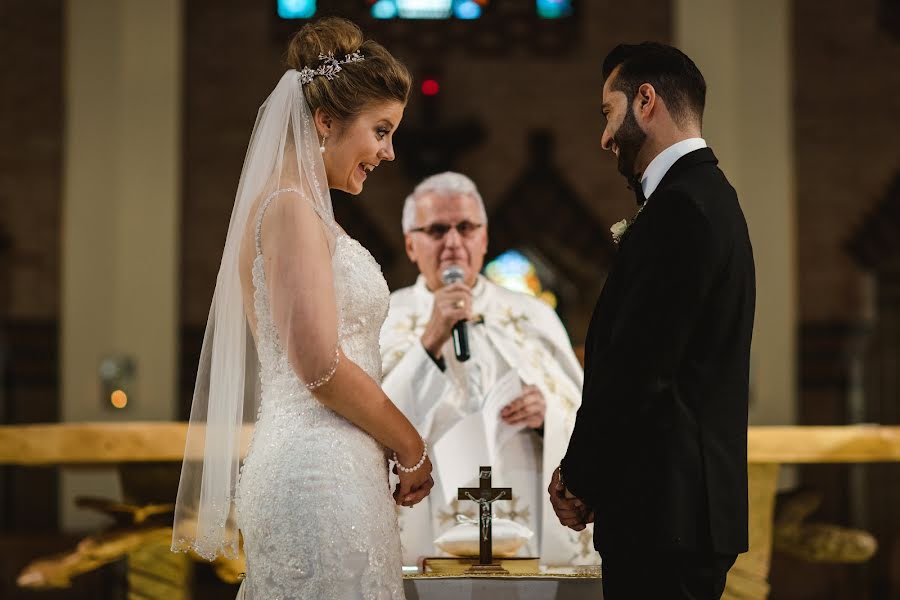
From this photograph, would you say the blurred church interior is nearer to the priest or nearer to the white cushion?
the priest

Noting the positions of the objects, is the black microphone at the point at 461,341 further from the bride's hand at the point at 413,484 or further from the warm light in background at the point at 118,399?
the warm light in background at the point at 118,399

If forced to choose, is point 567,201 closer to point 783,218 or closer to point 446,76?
point 446,76

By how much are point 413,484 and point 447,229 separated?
60.5 inches

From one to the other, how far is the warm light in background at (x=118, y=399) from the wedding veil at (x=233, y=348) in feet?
16.7

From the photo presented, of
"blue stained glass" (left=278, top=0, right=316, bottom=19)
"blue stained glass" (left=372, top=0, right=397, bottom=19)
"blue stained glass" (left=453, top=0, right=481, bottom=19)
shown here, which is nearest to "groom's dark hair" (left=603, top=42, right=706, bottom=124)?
"blue stained glass" (left=372, top=0, right=397, bottom=19)

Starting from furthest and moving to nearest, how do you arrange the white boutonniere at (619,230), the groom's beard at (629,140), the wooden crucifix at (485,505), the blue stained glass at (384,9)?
the blue stained glass at (384,9), the wooden crucifix at (485,505), the white boutonniere at (619,230), the groom's beard at (629,140)

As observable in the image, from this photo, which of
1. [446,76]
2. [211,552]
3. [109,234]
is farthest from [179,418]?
[211,552]

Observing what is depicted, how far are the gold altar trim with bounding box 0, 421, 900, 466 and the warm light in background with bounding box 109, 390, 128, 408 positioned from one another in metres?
3.26

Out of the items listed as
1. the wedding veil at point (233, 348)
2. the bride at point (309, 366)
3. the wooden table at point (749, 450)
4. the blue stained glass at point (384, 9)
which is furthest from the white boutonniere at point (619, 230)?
the blue stained glass at point (384, 9)

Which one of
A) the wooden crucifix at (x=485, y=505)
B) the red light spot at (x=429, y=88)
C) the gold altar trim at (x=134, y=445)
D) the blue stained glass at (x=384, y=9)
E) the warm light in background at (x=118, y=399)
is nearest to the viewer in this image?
the wooden crucifix at (x=485, y=505)

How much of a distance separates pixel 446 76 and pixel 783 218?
131 inches

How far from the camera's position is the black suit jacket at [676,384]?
8.07 feet

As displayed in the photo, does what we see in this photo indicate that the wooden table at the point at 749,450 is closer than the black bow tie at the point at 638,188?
No

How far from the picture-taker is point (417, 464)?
278 cm
